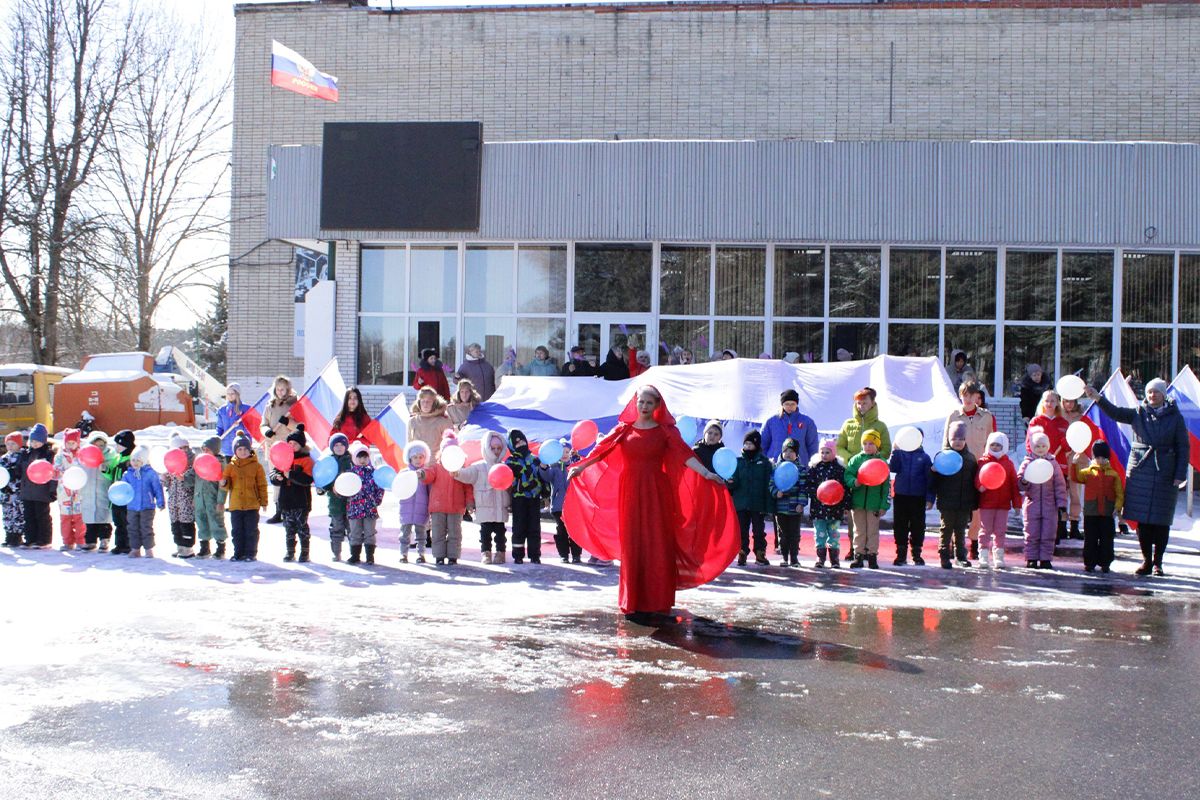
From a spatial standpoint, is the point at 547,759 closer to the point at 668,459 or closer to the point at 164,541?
the point at 668,459

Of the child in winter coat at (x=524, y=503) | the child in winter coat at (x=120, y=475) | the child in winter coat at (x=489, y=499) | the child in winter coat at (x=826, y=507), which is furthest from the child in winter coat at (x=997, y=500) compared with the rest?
the child in winter coat at (x=120, y=475)

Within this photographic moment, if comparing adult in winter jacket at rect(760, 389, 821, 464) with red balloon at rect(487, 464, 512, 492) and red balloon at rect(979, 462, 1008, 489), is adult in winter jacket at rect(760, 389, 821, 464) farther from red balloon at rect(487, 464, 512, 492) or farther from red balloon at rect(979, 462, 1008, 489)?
red balloon at rect(487, 464, 512, 492)

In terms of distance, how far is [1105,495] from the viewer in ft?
40.1

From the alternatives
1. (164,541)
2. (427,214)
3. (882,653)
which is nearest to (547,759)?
(882,653)

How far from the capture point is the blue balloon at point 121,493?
41.4ft

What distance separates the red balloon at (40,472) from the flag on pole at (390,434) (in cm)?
337

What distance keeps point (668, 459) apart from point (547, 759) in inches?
164

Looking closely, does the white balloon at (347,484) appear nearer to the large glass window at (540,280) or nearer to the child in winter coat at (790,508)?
the child in winter coat at (790,508)

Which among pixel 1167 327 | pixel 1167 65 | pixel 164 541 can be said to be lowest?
pixel 164 541

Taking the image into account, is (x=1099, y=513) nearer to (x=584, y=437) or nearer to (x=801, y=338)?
(x=584, y=437)

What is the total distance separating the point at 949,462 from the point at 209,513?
7.49 metres

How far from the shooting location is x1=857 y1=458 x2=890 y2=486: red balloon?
39.6 feet

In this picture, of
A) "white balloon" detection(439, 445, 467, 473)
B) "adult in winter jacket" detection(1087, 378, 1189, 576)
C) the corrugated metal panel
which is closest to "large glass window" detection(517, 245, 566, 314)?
the corrugated metal panel

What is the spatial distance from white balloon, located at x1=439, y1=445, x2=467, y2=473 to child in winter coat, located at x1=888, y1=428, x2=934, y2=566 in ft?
14.2
